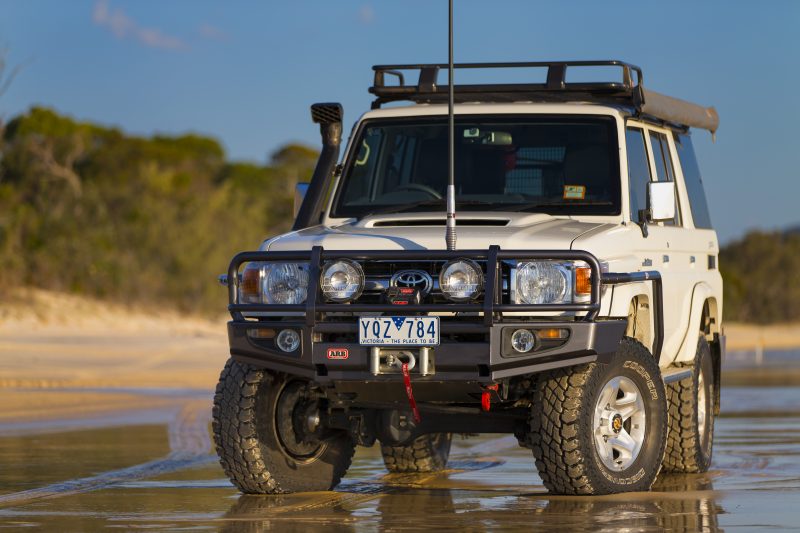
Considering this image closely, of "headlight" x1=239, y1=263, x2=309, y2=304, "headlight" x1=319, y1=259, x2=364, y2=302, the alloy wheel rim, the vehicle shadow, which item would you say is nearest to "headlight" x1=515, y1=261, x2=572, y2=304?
the alloy wheel rim

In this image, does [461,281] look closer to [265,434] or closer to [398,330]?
[398,330]

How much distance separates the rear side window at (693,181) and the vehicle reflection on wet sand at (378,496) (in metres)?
1.72

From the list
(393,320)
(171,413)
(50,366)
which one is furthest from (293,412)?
(50,366)

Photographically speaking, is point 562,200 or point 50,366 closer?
point 562,200

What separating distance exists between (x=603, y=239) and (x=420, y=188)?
1624 mm

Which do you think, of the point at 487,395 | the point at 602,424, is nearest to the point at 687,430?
the point at 602,424

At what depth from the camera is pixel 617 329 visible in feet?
31.0

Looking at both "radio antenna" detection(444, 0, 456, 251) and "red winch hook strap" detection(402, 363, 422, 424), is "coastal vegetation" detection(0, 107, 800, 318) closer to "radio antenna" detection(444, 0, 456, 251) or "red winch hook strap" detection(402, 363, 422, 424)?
"radio antenna" detection(444, 0, 456, 251)

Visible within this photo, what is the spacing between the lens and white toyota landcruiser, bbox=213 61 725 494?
9.24 metres

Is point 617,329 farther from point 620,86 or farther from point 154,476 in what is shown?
point 154,476

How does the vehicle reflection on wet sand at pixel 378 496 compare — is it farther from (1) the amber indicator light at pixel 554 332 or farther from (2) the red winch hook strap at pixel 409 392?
(1) the amber indicator light at pixel 554 332

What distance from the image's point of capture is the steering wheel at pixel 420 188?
1085 cm

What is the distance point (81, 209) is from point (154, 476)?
3018cm

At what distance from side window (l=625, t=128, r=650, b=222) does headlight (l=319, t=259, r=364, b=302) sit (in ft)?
6.36
